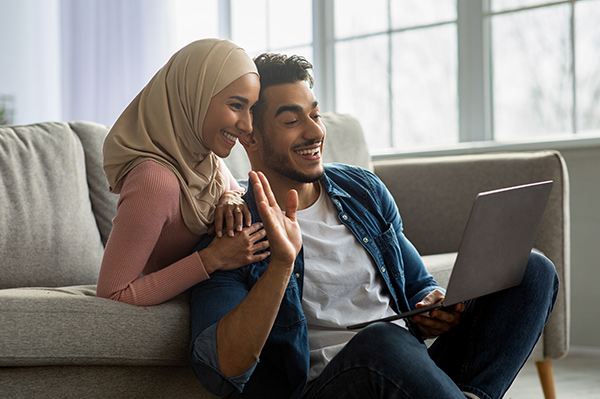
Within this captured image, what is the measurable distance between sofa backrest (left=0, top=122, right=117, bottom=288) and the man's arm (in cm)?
74

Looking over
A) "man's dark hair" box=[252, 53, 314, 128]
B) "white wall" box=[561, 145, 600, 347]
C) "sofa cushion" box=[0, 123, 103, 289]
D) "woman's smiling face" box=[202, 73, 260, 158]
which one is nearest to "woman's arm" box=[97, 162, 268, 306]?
"woman's smiling face" box=[202, 73, 260, 158]

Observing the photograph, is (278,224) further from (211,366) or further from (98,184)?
(98,184)

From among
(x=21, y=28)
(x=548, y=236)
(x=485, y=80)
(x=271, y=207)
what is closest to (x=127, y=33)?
(x=21, y=28)

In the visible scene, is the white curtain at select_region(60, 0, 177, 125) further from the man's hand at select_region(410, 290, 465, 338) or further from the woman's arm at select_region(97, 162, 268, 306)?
the man's hand at select_region(410, 290, 465, 338)

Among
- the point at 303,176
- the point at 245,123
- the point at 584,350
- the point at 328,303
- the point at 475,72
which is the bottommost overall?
the point at 584,350

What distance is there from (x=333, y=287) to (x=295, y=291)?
0.28ft

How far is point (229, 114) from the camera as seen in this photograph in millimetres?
1236

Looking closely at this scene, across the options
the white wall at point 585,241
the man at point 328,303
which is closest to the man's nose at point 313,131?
the man at point 328,303

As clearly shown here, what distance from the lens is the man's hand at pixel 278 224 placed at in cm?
101

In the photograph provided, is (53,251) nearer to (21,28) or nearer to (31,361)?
(31,361)

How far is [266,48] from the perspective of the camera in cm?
356

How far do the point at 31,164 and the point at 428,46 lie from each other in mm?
1951

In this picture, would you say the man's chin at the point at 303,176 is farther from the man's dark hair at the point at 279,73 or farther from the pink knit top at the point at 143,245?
the pink knit top at the point at 143,245

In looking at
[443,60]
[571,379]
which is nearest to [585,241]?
[571,379]
